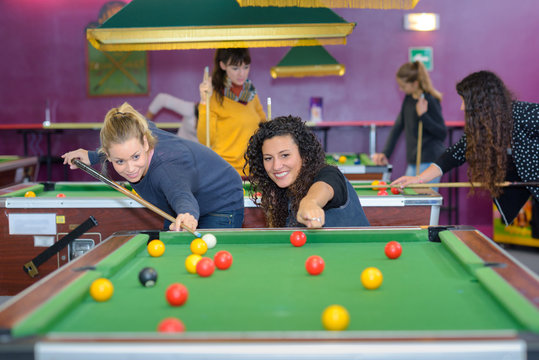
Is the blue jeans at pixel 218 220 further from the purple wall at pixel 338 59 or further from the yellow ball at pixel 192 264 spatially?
the purple wall at pixel 338 59

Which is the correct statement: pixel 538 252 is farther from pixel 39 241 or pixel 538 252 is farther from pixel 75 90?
pixel 75 90

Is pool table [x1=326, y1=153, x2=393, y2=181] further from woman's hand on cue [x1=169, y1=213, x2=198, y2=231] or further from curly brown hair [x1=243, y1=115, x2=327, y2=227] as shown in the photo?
woman's hand on cue [x1=169, y1=213, x2=198, y2=231]

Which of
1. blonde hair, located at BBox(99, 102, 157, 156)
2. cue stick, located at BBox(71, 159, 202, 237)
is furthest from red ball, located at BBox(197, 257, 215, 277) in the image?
blonde hair, located at BBox(99, 102, 157, 156)

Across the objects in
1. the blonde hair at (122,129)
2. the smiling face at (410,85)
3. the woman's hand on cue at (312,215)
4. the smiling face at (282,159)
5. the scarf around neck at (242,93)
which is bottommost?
the woman's hand on cue at (312,215)

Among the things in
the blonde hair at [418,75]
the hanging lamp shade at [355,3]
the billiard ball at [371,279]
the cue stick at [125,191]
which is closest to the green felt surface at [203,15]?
the hanging lamp shade at [355,3]

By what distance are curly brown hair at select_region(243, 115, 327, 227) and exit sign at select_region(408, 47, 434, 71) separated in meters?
4.63

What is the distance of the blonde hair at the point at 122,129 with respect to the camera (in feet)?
6.79

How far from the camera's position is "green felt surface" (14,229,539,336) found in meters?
1.14

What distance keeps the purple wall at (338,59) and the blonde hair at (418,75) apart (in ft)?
6.15

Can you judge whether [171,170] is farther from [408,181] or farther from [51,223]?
[408,181]

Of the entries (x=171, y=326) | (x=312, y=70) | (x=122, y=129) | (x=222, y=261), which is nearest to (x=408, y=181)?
(x=122, y=129)

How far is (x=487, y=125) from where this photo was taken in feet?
9.33

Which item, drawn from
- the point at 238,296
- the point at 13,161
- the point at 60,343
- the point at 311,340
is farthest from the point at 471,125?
the point at 13,161

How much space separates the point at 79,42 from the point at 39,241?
455 centimetres
